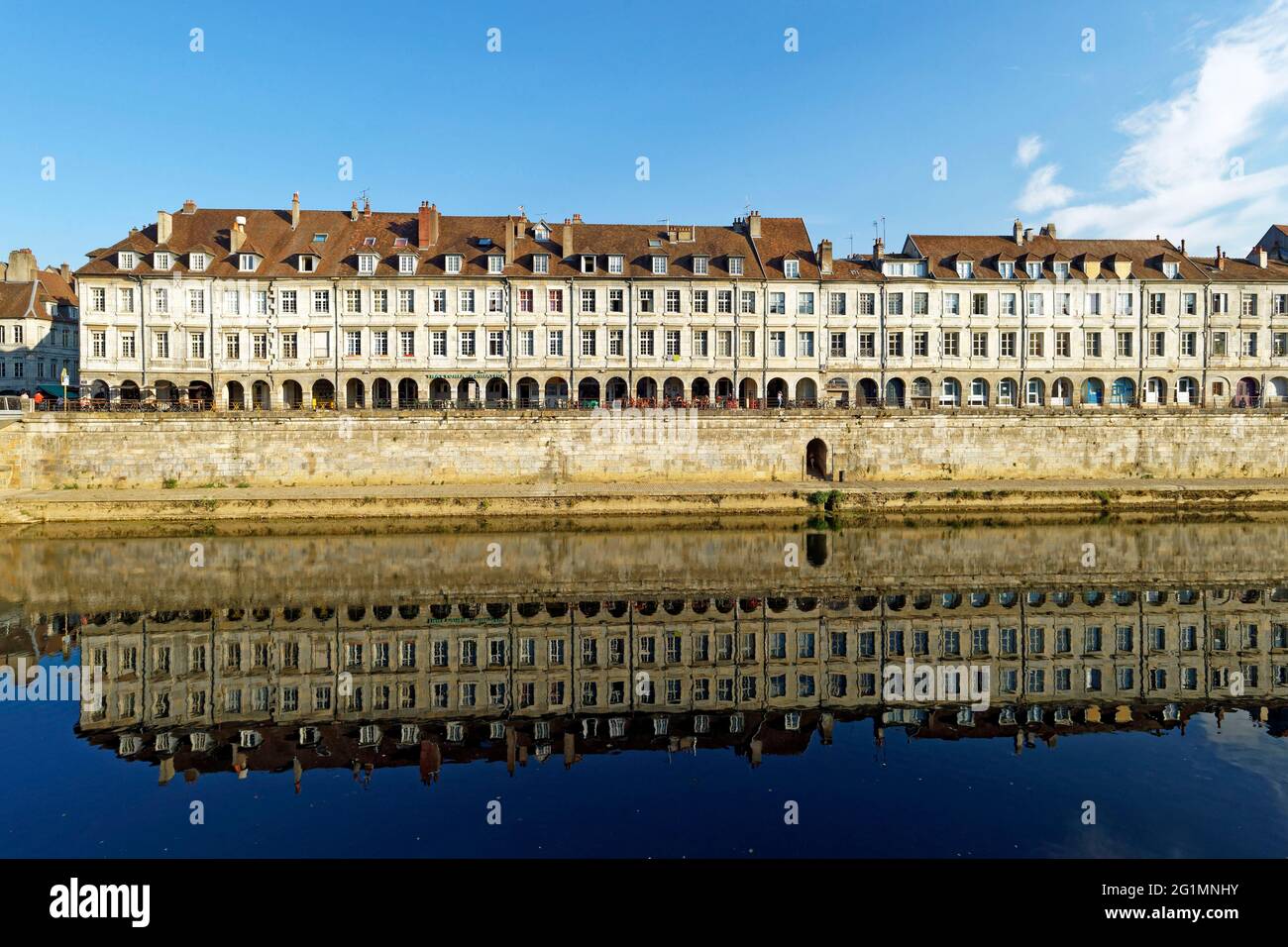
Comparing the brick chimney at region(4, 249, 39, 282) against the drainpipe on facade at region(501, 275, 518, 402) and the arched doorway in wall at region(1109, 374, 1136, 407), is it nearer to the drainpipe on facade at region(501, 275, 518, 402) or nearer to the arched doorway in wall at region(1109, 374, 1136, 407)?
the drainpipe on facade at region(501, 275, 518, 402)

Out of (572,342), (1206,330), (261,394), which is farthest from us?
(1206,330)

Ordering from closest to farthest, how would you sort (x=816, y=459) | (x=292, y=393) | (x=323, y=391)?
(x=816, y=459) < (x=292, y=393) < (x=323, y=391)

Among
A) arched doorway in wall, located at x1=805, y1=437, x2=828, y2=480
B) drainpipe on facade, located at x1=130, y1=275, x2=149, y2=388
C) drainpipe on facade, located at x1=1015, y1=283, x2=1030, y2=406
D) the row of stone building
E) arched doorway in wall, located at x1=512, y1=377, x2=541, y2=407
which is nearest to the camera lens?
arched doorway in wall, located at x1=805, y1=437, x2=828, y2=480

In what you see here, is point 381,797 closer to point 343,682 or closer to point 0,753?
point 343,682

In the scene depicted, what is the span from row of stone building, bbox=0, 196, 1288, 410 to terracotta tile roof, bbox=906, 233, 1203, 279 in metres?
0.20

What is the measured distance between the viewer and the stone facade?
36.8 m

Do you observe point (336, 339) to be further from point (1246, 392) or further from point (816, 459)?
point (1246, 392)

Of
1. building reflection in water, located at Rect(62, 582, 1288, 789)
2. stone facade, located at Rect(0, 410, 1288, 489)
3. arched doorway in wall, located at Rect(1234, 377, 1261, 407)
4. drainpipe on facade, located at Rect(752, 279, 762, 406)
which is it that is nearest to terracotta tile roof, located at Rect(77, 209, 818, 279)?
drainpipe on facade, located at Rect(752, 279, 762, 406)

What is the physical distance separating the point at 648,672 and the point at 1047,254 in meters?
44.4

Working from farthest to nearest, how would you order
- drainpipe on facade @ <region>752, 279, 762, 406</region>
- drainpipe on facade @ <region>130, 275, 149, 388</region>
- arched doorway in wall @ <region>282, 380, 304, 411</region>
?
drainpipe on facade @ <region>752, 279, 762, 406</region> → arched doorway in wall @ <region>282, 380, 304, 411</region> → drainpipe on facade @ <region>130, 275, 149, 388</region>

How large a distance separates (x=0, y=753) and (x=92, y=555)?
17.1 metres

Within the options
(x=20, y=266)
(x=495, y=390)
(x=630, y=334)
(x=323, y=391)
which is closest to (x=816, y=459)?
(x=630, y=334)

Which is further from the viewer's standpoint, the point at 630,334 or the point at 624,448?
the point at 630,334

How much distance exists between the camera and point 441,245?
46.0 metres
